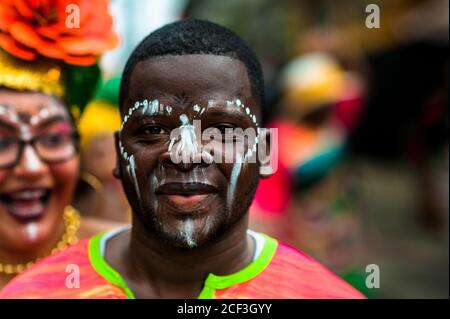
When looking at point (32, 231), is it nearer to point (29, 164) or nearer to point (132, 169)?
point (29, 164)

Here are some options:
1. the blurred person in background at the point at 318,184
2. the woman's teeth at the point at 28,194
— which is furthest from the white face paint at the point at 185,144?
the blurred person in background at the point at 318,184

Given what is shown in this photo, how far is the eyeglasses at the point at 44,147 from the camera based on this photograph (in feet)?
8.54

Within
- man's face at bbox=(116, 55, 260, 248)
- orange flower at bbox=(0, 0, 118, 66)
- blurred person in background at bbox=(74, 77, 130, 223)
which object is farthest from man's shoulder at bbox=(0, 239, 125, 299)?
blurred person in background at bbox=(74, 77, 130, 223)

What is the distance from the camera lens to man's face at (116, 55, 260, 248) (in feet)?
6.11

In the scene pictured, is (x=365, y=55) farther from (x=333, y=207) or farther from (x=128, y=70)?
(x=128, y=70)

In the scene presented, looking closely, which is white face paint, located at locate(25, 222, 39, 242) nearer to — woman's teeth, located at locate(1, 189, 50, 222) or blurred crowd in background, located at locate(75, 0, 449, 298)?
woman's teeth, located at locate(1, 189, 50, 222)

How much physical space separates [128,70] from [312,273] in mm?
843

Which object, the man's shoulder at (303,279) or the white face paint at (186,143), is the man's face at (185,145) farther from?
the man's shoulder at (303,279)

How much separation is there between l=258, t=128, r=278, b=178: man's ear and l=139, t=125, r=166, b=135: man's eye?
305 mm

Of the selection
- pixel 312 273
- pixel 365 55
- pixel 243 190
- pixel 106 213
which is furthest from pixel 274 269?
pixel 365 55

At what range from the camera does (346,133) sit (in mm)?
5629

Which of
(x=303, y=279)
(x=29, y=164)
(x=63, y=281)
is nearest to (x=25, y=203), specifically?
(x=29, y=164)

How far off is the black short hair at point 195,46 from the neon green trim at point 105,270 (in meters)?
0.49

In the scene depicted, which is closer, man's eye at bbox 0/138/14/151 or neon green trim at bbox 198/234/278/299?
neon green trim at bbox 198/234/278/299
